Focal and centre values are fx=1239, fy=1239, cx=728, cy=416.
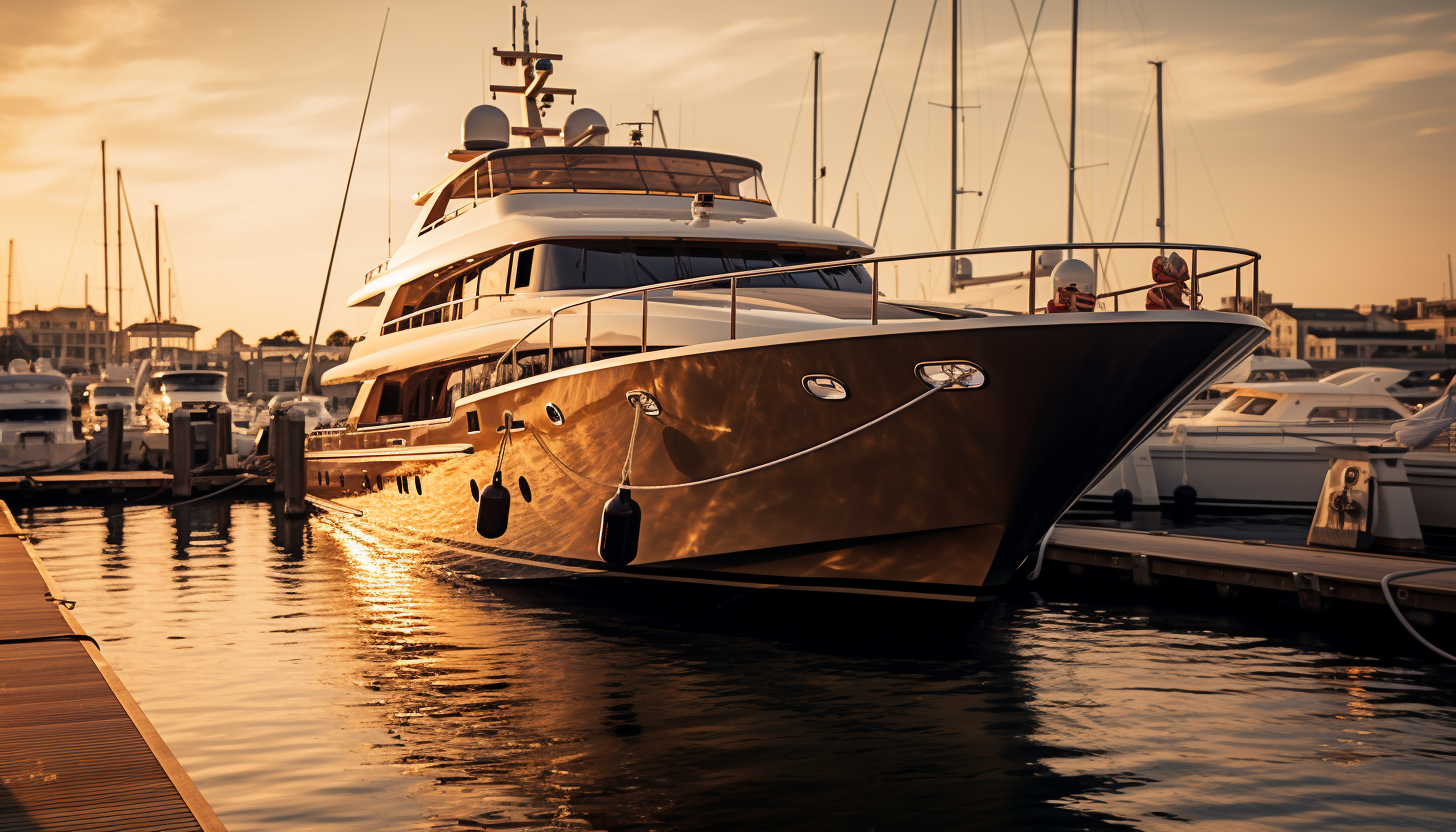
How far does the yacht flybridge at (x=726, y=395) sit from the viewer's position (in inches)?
300

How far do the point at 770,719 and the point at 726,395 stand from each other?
2255 mm

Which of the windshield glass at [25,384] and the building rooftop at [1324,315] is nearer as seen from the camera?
the windshield glass at [25,384]

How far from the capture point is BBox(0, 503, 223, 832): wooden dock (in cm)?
461

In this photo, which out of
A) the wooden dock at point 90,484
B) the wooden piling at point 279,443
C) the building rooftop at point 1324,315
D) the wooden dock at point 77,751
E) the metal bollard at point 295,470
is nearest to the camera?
the wooden dock at point 77,751

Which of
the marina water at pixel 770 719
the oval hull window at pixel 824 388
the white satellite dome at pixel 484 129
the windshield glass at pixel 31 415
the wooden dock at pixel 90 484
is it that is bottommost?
the marina water at pixel 770 719

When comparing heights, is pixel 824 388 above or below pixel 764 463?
above

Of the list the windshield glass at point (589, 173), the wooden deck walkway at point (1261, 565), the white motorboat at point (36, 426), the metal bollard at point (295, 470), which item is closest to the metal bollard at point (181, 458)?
the metal bollard at point (295, 470)

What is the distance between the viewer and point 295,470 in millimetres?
20438

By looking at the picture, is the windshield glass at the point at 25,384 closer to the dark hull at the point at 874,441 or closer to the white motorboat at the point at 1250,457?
the white motorboat at the point at 1250,457

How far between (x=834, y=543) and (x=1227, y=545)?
563cm

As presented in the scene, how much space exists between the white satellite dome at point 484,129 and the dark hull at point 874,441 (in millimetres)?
7317

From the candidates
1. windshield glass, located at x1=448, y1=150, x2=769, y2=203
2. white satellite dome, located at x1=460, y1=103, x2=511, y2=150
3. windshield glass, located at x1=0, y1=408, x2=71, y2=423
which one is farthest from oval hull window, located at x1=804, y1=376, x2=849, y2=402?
windshield glass, located at x1=0, y1=408, x2=71, y2=423

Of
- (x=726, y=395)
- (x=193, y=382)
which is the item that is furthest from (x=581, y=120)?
(x=193, y=382)

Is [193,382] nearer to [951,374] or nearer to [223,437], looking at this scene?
[223,437]
